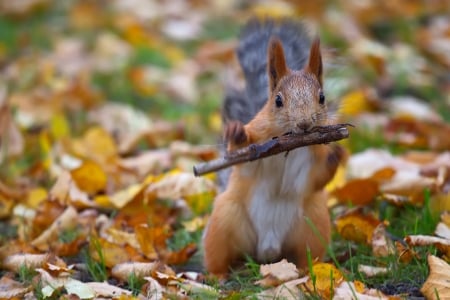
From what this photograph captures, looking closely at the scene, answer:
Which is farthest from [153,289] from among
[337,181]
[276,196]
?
[337,181]

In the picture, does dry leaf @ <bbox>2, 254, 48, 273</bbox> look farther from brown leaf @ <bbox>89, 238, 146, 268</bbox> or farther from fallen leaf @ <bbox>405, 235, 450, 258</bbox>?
fallen leaf @ <bbox>405, 235, 450, 258</bbox>

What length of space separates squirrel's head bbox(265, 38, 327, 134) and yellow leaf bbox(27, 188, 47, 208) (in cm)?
→ 100

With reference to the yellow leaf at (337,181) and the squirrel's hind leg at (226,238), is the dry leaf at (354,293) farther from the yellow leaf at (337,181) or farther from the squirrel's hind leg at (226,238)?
the yellow leaf at (337,181)

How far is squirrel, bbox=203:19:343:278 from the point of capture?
195 centimetres

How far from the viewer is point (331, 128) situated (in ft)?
6.11

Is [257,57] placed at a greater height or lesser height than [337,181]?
greater

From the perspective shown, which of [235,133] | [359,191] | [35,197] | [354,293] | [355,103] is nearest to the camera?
[354,293]

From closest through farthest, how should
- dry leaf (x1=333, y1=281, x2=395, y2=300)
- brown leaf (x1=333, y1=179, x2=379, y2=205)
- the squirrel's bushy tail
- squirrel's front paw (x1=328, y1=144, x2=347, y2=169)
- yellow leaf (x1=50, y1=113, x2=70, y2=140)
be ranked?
dry leaf (x1=333, y1=281, x2=395, y2=300) < squirrel's front paw (x1=328, y1=144, x2=347, y2=169) < the squirrel's bushy tail < brown leaf (x1=333, y1=179, x2=379, y2=205) < yellow leaf (x1=50, y1=113, x2=70, y2=140)

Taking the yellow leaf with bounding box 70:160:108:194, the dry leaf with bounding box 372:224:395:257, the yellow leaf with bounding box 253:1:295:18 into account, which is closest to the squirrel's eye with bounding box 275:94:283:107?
the dry leaf with bounding box 372:224:395:257

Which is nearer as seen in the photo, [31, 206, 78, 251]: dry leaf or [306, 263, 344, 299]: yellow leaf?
[306, 263, 344, 299]: yellow leaf

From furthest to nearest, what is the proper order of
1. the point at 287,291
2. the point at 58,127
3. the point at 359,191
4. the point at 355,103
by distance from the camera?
the point at 355,103 → the point at 58,127 → the point at 359,191 → the point at 287,291

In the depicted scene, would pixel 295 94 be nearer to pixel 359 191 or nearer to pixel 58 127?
pixel 359 191

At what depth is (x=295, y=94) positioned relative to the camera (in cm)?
186

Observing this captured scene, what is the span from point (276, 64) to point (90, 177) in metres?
0.95
